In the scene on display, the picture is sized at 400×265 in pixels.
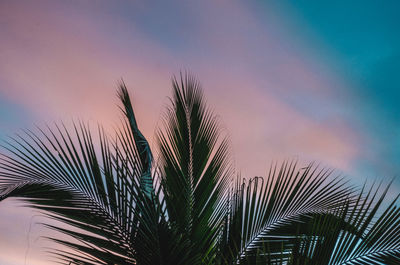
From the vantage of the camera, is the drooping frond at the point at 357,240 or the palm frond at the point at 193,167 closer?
the drooping frond at the point at 357,240

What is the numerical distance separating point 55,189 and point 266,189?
1609 mm

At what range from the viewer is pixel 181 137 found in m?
3.62

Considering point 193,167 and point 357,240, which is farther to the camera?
point 193,167

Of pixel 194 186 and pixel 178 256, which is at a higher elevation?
pixel 194 186

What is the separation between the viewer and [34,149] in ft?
8.50

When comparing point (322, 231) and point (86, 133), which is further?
point (86, 133)

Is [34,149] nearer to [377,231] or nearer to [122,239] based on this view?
[122,239]

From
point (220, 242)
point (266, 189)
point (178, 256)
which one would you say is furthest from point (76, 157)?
point (266, 189)

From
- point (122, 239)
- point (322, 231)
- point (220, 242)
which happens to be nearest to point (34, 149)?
point (122, 239)

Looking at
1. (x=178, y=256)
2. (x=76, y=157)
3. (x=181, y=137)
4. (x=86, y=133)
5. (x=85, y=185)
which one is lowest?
(x=178, y=256)

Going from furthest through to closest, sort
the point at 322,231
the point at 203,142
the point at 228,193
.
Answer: the point at 203,142
the point at 228,193
the point at 322,231

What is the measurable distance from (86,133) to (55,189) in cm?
58

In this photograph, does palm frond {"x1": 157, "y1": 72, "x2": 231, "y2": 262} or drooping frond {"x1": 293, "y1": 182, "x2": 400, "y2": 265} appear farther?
palm frond {"x1": 157, "y1": 72, "x2": 231, "y2": 262}

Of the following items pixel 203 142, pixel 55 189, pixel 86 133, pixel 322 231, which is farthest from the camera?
pixel 203 142
